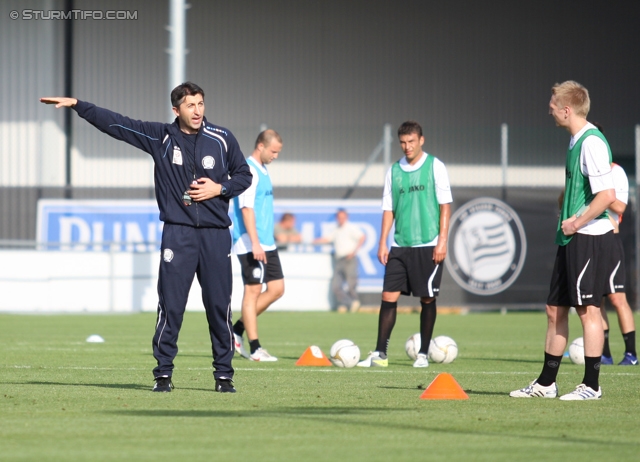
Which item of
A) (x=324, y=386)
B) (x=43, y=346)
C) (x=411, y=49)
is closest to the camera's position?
(x=324, y=386)

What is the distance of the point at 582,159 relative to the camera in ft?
23.6

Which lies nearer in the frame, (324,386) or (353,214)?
(324,386)

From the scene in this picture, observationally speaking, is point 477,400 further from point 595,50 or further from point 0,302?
point 595,50

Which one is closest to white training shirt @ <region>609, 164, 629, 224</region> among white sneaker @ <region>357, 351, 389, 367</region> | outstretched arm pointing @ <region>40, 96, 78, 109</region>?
white sneaker @ <region>357, 351, 389, 367</region>

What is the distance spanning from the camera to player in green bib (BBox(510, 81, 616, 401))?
711 cm

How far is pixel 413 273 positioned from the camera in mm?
10422

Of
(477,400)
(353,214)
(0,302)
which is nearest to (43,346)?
(477,400)

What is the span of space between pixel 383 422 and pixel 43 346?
725cm

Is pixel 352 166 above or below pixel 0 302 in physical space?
above

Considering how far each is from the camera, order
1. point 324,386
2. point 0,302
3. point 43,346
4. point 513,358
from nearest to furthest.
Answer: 1. point 324,386
2. point 513,358
3. point 43,346
4. point 0,302

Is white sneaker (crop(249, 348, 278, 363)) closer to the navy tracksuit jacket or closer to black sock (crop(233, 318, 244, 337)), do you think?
black sock (crop(233, 318, 244, 337))

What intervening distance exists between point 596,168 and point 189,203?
2.66 meters

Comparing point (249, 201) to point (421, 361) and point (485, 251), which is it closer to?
point (421, 361)

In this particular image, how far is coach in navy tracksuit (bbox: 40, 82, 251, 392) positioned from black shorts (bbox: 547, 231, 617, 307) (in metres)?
2.24
